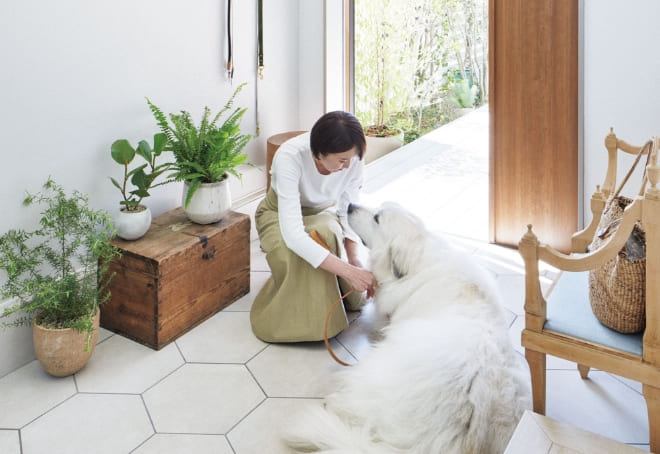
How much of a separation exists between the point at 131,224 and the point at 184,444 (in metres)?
0.91

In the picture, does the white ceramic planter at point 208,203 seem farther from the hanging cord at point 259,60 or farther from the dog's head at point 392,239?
the hanging cord at point 259,60

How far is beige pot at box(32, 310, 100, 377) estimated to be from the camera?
1.99 m

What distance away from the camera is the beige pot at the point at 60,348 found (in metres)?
1.99

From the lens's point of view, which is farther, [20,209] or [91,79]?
[91,79]

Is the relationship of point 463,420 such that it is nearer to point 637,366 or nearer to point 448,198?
point 637,366

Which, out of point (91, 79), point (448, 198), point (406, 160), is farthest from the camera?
point (406, 160)

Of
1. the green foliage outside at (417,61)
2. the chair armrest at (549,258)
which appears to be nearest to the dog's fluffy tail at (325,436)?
the chair armrest at (549,258)

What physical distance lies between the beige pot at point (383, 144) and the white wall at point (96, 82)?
1.19 m

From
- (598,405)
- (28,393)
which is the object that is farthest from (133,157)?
(598,405)

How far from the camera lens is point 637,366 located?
1431 mm

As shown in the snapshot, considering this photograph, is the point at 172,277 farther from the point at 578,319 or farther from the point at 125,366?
the point at 578,319

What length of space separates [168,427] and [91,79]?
4.58ft

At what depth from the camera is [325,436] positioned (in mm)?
1550

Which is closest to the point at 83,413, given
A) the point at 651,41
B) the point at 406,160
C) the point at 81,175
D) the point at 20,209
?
the point at 20,209
